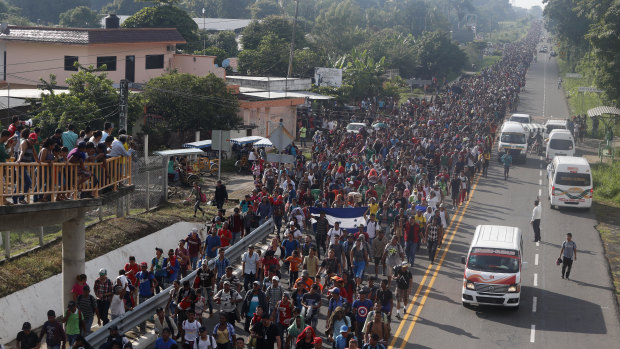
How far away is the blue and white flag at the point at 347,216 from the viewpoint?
74.3 feet

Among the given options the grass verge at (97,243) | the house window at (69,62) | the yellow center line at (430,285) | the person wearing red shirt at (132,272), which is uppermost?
the house window at (69,62)

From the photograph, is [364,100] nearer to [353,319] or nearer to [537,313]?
[537,313]

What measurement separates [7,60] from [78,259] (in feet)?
103

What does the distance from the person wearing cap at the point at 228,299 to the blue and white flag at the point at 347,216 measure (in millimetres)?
6763

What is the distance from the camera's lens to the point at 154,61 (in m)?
48.2

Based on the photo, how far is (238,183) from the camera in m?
33.5

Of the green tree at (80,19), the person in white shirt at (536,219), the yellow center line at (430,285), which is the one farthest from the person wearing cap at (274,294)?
the green tree at (80,19)

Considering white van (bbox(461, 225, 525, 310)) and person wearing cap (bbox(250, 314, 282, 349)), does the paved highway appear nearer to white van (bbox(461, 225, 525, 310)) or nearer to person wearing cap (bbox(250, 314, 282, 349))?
white van (bbox(461, 225, 525, 310))

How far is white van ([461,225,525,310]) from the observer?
740 inches

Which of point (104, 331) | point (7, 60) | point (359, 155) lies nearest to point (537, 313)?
point (104, 331)

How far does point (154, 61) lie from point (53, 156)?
113ft

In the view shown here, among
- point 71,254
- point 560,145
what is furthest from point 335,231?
point 560,145

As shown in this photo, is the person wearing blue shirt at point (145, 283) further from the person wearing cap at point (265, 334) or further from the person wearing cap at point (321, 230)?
the person wearing cap at point (321, 230)

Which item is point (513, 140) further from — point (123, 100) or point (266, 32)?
point (266, 32)
